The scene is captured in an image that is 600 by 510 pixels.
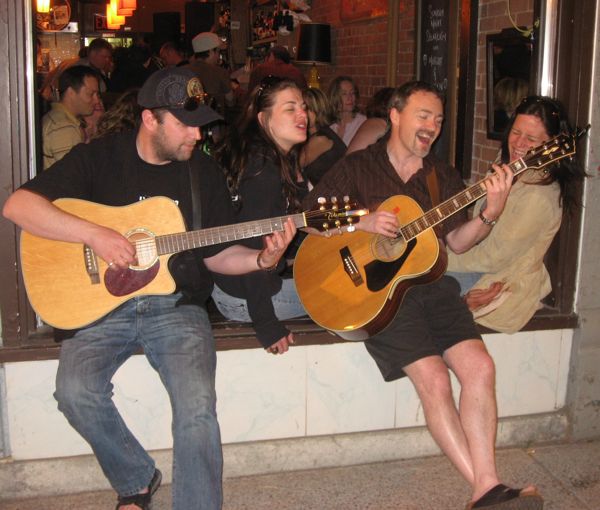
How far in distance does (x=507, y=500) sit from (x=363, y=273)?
106 centimetres

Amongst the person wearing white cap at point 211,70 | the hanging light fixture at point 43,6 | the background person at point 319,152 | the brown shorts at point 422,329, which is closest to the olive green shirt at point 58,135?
the background person at point 319,152

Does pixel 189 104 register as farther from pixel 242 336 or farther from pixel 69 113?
pixel 69 113

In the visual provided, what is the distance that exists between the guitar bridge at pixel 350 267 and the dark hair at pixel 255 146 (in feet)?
Answer: 0.96

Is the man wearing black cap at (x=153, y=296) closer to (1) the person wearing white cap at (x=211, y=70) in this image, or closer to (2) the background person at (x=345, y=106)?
(2) the background person at (x=345, y=106)

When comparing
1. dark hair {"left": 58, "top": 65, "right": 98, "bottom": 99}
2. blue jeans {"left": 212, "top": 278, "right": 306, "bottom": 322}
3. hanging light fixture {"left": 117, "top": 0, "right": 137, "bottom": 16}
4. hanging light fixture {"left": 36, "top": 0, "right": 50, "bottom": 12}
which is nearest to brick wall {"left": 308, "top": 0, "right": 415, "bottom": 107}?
dark hair {"left": 58, "top": 65, "right": 98, "bottom": 99}

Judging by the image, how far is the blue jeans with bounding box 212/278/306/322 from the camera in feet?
11.3

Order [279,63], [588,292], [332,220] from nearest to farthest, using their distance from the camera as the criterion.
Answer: [332,220] < [588,292] < [279,63]

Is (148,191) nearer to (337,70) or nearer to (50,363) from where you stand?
(50,363)

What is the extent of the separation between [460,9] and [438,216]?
2484 mm

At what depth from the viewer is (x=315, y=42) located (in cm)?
799

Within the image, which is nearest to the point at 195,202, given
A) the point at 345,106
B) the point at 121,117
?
the point at 121,117

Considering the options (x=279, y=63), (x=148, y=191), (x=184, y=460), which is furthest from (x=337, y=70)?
(x=184, y=460)

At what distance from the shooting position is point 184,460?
2.73m

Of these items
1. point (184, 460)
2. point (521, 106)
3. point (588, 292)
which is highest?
point (521, 106)
